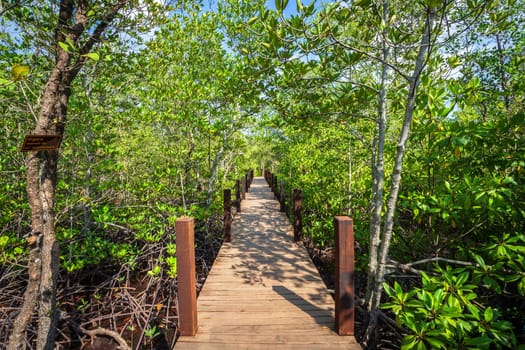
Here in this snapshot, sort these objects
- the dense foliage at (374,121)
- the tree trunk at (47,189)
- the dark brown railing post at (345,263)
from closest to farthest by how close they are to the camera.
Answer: the dense foliage at (374,121) → the dark brown railing post at (345,263) → the tree trunk at (47,189)

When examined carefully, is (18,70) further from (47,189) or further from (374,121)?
(374,121)

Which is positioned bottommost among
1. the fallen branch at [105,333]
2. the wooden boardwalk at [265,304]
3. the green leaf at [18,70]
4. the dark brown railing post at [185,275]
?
the fallen branch at [105,333]

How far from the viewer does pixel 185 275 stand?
7.57 ft

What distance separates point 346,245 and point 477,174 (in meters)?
1.61

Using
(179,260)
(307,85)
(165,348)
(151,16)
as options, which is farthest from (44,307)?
(307,85)

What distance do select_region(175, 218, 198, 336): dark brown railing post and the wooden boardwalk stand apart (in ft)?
0.55

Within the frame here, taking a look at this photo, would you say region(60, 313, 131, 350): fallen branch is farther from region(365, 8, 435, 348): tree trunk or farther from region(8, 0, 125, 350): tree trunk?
region(365, 8, 435, 348): tree trunk

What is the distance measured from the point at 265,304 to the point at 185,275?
3.92ft

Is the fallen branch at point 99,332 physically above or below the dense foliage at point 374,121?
below

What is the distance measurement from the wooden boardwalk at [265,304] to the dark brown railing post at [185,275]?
17cm

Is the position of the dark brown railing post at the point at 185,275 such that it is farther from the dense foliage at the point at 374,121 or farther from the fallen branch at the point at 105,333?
the fallen branch at the point at 105,333

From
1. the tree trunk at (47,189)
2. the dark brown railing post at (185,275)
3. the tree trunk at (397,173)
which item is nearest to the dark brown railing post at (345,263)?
the tree trunk at (397,173)

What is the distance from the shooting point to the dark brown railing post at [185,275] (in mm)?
2281

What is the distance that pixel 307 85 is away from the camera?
290 cm
